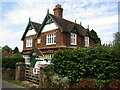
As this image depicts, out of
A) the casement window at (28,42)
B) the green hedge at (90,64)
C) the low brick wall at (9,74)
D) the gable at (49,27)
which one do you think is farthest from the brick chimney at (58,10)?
the green hedge at (90,64)

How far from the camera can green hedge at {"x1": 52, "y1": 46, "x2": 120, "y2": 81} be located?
7.11 meters

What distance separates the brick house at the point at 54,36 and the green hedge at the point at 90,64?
311 inches

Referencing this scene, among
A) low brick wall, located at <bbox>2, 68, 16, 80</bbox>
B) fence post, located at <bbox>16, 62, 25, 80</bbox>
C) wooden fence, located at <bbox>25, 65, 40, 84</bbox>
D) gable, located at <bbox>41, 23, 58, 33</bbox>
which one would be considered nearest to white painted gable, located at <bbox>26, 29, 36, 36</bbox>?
gable, located at <bbox>41, 23, 58, 33</bbox>

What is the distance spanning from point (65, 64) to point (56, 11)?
1568 centimetres

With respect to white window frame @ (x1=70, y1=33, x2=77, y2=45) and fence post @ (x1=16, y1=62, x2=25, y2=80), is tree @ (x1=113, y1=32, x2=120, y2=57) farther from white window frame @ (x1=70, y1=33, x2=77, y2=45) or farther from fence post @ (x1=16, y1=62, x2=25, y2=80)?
white window frame @ (x1=70, y1=33, x2=77, y2=45)

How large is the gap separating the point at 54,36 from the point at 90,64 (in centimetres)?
1117

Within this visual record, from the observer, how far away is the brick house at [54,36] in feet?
55.9

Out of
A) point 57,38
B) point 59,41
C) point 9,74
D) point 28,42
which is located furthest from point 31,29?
point 9,74

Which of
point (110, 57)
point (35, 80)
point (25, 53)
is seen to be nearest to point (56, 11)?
point (25, 53)

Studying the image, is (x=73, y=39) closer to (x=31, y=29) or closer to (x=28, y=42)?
(x=31, y=29)

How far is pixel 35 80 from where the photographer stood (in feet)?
32.4

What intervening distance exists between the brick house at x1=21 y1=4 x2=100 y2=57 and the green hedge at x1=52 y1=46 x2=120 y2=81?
25.9ft

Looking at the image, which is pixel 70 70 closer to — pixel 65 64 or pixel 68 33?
pixel 65 64

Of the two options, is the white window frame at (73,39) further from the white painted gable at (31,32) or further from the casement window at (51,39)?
the white painted gable at (31,32)
